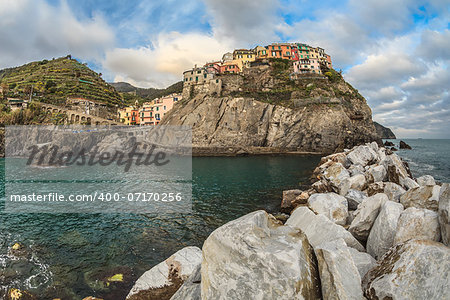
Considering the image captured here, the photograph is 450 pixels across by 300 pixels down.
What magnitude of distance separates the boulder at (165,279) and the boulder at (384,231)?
5.36m

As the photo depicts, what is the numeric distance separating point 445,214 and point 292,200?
12.0 m

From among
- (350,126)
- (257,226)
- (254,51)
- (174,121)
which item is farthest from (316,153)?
(257,226)

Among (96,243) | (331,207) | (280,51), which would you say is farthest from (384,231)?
(280,51)

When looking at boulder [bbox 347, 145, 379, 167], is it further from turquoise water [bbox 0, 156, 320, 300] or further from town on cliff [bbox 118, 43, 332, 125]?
town on cliff [bbox 118, 43, 332, 125]

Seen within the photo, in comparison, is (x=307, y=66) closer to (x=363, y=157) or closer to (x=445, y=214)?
(x=363, y=157)

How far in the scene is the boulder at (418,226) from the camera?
533 centimetres

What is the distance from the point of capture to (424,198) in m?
7.18

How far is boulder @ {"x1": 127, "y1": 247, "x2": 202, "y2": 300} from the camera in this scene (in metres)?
6.63

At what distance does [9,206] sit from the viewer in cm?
1825

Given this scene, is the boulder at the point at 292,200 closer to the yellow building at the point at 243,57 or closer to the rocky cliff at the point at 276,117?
the rocky cliff at the point at 276,117

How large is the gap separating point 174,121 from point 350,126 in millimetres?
52654

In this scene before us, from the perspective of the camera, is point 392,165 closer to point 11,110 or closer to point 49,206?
point 49,206

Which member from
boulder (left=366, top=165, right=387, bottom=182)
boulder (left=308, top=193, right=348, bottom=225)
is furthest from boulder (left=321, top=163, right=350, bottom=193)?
boulder (left=308, top=193, right=348, bottom=225)

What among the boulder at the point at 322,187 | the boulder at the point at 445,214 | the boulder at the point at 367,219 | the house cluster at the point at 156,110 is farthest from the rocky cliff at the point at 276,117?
the boulder at the point at 445,214
